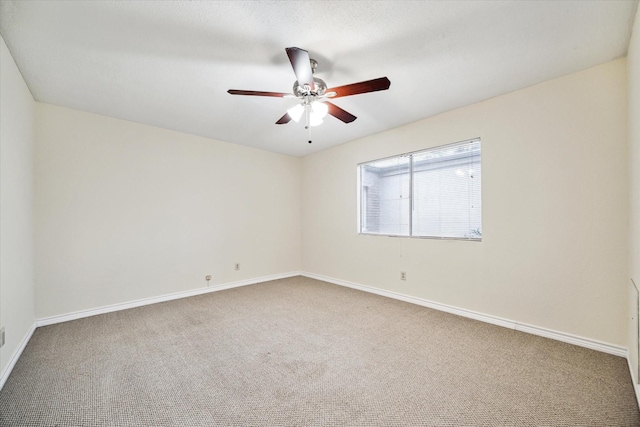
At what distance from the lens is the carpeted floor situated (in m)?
1.56

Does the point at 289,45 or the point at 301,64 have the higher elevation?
the point at 289,45

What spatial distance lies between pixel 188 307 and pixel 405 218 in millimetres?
3092

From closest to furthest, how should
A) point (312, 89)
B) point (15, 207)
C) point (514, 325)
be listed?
point (312, 89), point (15, 207), point (514, 325)

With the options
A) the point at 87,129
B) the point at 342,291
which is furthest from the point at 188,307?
the point at 87,129

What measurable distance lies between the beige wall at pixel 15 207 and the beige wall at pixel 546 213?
387 centimetres

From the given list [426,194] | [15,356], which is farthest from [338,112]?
[15,356]

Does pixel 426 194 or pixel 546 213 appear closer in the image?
pixel 546 213

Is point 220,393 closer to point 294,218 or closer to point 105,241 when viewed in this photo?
point 105,241

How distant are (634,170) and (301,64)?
244 centimetres

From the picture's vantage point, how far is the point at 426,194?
3572 millimetres

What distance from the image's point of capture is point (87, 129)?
10.5ft

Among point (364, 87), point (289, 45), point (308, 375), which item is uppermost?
point (289, 45)

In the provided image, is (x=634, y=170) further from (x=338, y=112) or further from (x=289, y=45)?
(x=289, y=45)

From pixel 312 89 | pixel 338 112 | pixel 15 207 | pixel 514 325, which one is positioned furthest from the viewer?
pixel 514 325
